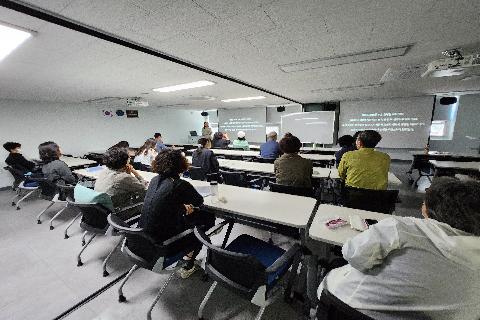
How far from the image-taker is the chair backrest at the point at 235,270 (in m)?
1.21

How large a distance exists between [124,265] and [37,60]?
291 cm

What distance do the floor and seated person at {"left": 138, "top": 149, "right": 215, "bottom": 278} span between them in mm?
395

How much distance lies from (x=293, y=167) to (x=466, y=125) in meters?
9.63

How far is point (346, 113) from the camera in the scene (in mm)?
9211

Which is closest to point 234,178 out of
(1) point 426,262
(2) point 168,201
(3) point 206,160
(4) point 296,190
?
(3) point 206,160

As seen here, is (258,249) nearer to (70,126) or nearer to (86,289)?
(86,289)

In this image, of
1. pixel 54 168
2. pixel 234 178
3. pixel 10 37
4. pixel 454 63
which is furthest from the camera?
pixel 234 178

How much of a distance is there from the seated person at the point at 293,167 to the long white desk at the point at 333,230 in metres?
0.85

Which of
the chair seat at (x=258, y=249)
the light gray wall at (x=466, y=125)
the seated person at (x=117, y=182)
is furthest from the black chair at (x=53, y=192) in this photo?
the light gray wall at (x=466, y=125)

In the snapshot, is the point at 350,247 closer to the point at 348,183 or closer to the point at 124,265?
the point at 348,183

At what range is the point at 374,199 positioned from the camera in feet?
7.14

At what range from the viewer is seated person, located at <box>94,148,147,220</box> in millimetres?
2383

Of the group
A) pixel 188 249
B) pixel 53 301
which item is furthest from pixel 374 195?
pixel 53 301

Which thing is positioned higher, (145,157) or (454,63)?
(454,63)
